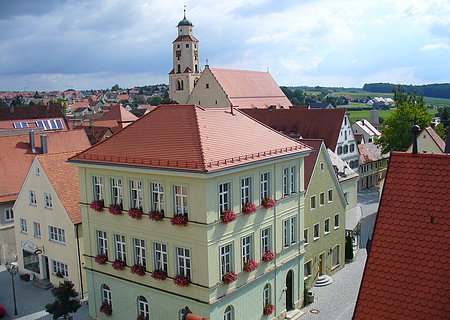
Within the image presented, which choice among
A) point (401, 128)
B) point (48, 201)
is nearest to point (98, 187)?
point (48, 201)

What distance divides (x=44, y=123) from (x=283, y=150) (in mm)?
55431

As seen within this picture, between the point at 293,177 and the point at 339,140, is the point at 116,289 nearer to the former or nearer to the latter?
the point at 293,177

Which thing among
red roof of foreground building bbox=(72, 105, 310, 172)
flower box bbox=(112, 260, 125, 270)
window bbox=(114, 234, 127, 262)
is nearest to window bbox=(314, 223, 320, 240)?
red roof of foreground building bbox=(72, 105, 310, 172)

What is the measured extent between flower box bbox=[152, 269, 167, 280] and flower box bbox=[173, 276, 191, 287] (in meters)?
0.83

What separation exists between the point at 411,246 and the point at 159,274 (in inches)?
551

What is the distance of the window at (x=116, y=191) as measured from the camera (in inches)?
940

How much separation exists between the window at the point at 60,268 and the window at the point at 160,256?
394 inches

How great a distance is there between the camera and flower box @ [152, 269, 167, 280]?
22294 millimetres

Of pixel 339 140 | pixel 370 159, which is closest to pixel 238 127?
pixel 339 140

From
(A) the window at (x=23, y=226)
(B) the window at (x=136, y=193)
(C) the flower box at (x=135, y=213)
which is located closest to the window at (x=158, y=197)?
(C) the flower box at (x=135, y=213)

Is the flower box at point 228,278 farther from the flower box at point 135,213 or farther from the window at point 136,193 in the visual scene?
the window at point 136,193

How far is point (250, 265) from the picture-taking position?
75.3 feet

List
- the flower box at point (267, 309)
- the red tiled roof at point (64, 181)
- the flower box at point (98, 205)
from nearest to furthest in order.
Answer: the flower box at point (98, 205)
the flower box at point (267, 309)
the red tiled roof at point (64, 181)

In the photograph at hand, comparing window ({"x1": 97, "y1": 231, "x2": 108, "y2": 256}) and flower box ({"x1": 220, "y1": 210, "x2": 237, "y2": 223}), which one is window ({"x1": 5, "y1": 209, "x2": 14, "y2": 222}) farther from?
flower box ({"x1": 220, "y1": 210, "x2": 237, "y2": 223})
